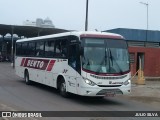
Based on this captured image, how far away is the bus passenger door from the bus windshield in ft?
2.18

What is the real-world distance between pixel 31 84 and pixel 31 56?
1917 mm

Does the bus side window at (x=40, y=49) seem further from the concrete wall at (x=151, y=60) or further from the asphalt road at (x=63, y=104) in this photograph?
the concrete wall at (x=151, y=60)

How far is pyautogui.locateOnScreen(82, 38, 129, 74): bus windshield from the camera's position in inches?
572

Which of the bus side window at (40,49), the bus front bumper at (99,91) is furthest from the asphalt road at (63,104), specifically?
the bus side window at (40,49)

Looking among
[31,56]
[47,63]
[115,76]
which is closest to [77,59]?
[115,76]

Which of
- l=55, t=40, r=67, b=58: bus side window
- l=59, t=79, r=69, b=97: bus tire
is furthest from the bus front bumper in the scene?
l=55, t=40, r=67, b=58: bus side window

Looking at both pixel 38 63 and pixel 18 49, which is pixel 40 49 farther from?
pixel 18 49

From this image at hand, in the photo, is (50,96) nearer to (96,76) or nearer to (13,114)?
(96,76)

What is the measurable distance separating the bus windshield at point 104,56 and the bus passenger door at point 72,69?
66 cm

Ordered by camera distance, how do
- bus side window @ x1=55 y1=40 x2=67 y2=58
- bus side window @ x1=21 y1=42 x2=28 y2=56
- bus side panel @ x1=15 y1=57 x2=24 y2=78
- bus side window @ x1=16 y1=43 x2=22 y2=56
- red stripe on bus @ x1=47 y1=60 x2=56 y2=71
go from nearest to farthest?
1. bus side window @ x1=55 y1=40 x2=67 y2=58
2. red stripe on bus @ x1=47 y1=60 x2=56 y2=71
3. bus side window @ x1=21 y1=42 x2=28 y2=56
4. bus side panel @ x1=15 y1=57 x2=24 y2=78
5. bus side window @ x1=16 y1=43 x2=22 y2=56

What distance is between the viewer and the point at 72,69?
15359mm

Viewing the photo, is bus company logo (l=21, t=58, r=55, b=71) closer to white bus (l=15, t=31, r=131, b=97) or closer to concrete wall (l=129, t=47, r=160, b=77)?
white bus (l=15, t=31, r=131, b=97)

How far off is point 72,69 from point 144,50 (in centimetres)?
2308

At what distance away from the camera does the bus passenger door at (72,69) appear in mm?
15062
